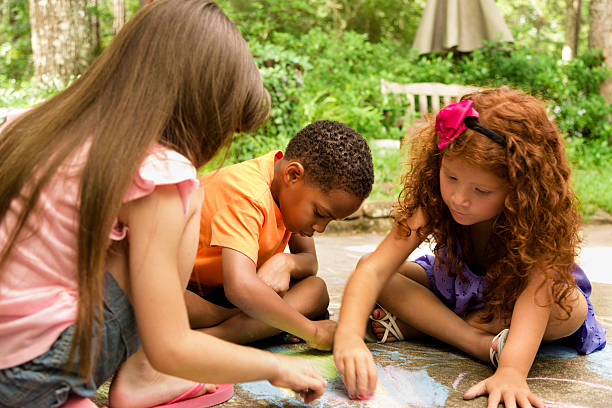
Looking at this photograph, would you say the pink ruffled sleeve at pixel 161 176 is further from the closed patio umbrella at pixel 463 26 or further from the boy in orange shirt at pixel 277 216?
the closed patio umbrella at pixel 463 26

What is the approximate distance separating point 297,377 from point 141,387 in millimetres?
369

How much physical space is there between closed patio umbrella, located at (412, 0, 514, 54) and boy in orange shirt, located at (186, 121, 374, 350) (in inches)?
225

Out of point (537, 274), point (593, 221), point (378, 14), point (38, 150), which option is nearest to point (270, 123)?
point (593, 221)

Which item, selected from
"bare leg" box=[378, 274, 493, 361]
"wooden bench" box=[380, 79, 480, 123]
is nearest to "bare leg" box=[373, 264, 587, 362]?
"bare leg" box=[378, 274, 493, 361]

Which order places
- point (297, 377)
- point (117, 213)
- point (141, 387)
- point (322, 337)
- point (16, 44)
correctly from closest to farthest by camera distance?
point (117, 213)
point (297, 377)
point (141, 387)
point (322, 337)
point (16, 44)

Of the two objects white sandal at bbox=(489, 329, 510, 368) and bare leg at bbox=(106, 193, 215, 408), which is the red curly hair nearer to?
white sandal at bbox=(489, 329, 510, 368)

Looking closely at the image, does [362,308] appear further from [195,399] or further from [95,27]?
[95,27]

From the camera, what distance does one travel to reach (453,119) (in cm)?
161

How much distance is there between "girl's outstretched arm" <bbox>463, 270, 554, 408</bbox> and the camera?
1.41 m

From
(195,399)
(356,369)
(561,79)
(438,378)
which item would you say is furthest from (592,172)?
(195,399)

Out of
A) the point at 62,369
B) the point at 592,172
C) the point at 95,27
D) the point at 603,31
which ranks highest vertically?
the point at 95,27

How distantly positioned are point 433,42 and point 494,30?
71cm

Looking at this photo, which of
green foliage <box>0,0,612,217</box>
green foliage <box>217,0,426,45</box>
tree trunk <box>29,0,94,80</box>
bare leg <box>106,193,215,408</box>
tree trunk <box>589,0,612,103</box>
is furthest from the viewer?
green foliage <box>217,0,426,45</box>

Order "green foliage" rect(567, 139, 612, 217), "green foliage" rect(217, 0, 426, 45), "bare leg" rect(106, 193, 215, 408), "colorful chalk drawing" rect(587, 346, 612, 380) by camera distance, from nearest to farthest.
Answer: "bare leg" rect(106, 193, 215, 408) < "colorful chalk drawing" rect(587, 346, 612, 380) < "green foliage" rect(567, 139, 612, 217) < "green foliage" rect(217, 0, 426, 45)
